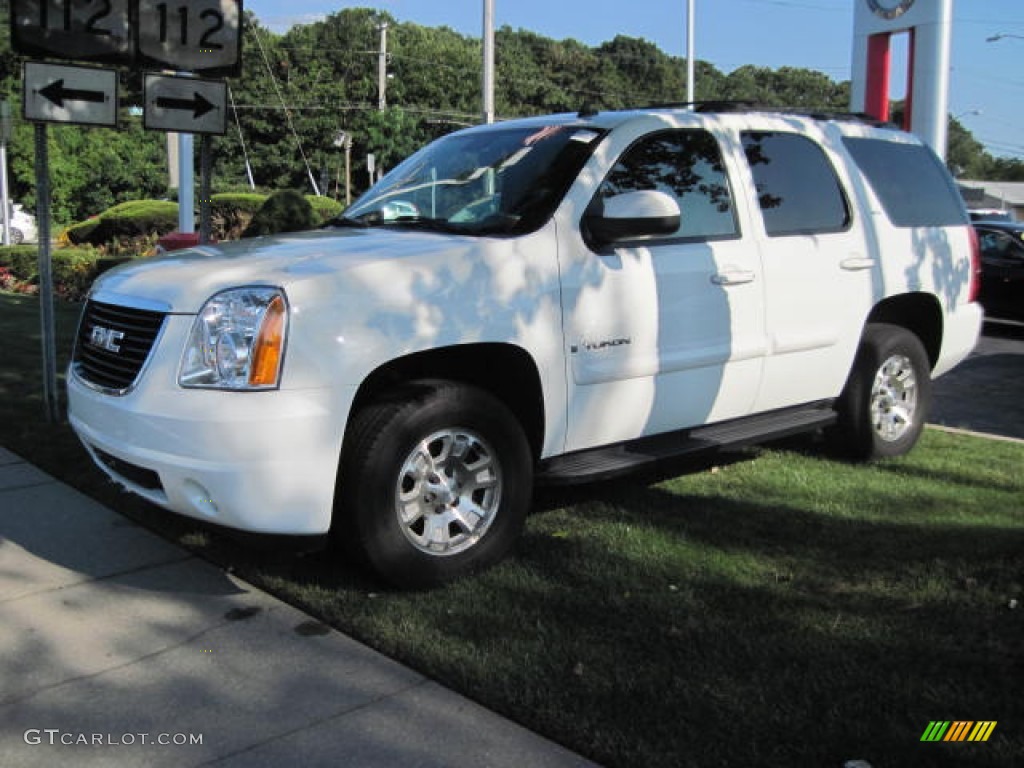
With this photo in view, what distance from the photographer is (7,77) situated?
159 feet

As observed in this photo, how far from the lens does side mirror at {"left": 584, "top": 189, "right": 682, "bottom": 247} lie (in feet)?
13.3

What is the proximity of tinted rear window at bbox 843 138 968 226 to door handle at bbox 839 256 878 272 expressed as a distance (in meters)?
0.41

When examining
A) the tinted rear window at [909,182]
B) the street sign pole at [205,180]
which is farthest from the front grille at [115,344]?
the tinted rear window at [909,182]

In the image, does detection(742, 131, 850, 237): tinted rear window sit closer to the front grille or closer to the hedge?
the front grille

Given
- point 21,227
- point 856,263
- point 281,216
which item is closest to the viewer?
point 856,263

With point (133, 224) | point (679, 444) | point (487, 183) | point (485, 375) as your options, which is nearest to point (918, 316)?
point (679, 444)

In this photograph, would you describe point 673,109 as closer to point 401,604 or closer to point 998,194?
point 401,604

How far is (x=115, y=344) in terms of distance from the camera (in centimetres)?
389

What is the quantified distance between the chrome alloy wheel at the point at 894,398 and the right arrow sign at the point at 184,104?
482 centimetres

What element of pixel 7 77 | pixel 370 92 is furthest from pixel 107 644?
pixel 370 92

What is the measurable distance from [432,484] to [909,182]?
3.74m

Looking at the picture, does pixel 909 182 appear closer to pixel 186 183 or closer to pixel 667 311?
pixel 667 311

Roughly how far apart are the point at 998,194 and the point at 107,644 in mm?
103757

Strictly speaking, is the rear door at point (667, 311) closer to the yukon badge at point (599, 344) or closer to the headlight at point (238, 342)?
the yukon badge at point (599, 344)
